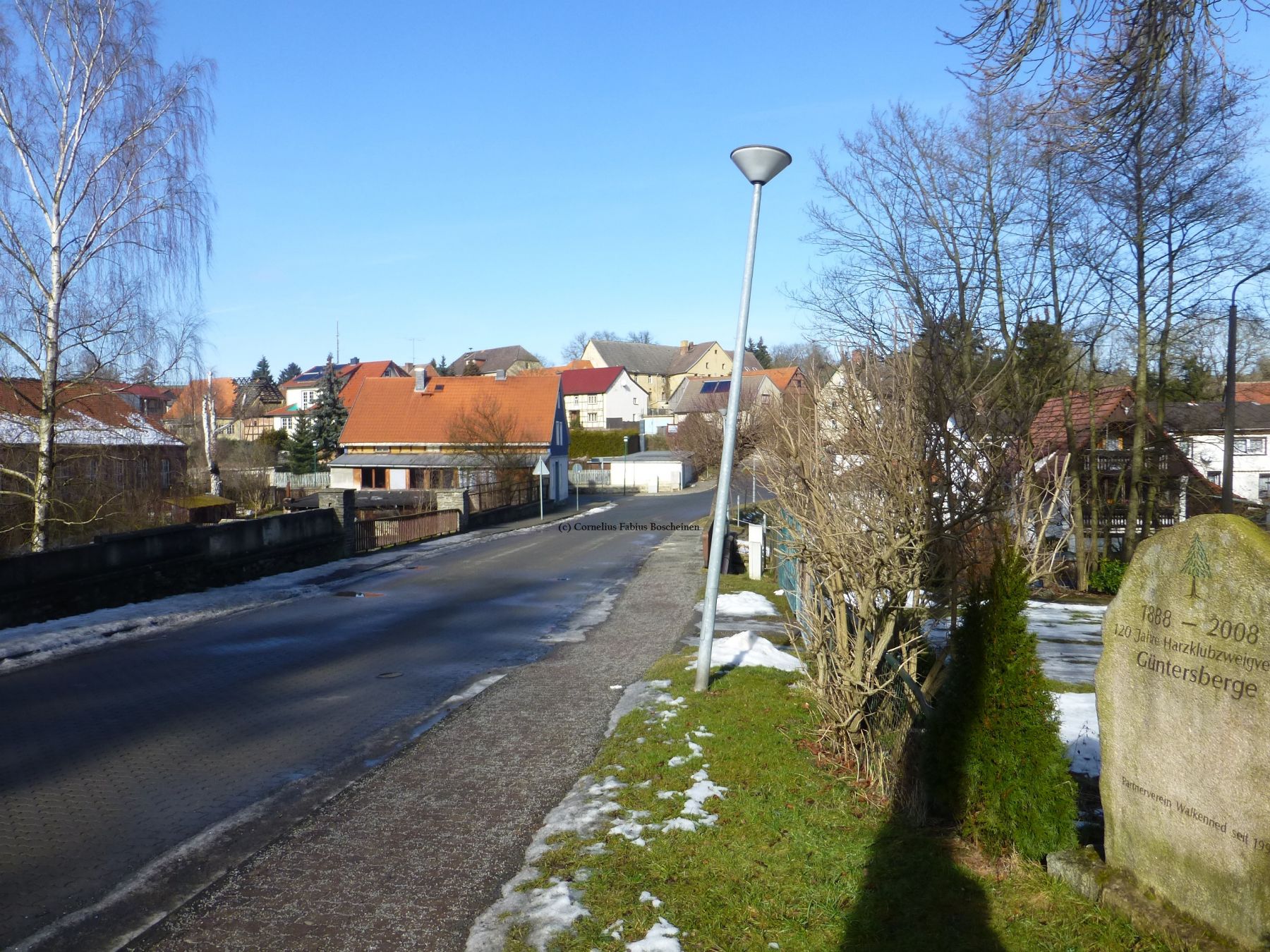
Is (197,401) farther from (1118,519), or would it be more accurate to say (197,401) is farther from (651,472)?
(1118,519)

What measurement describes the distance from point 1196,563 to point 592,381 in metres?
89.2

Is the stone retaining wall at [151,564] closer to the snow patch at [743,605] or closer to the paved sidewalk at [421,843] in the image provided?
the paved sidewalk at [421,843]

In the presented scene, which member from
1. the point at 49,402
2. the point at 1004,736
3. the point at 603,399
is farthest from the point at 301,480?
the point at 1004,736

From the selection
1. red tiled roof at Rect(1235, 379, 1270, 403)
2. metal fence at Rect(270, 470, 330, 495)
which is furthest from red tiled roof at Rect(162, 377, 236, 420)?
red tiled roof at Rect(1235, 379, 1270, 403)

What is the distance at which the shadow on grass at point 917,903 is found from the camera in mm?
4398

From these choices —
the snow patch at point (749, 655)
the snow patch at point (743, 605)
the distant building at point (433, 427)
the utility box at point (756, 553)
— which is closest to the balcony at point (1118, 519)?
the utility box at point (756, 553)

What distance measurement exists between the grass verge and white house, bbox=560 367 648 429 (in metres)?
84.2

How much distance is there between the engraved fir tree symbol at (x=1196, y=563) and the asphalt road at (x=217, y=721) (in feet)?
19.0

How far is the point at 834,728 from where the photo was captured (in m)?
7.33

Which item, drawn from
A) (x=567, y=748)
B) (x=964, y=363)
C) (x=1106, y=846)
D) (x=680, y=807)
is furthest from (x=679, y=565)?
(x=1106, y=846)

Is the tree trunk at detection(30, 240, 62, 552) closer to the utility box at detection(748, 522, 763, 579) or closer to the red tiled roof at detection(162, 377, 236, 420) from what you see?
the red tiled roof at detection(162, 377, 236, 420)

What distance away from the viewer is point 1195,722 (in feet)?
13.9

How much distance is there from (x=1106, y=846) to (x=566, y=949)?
9.54ft

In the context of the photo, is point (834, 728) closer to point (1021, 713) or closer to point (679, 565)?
point (1021, 713)
